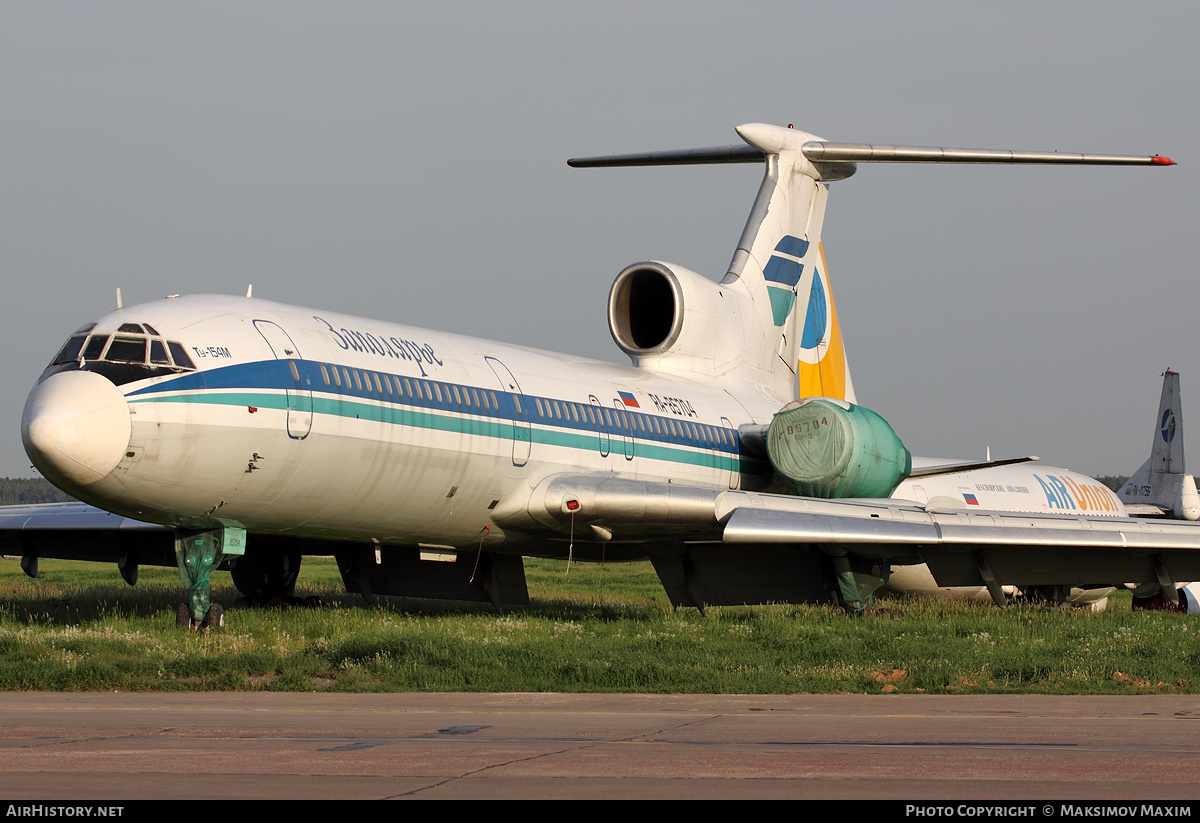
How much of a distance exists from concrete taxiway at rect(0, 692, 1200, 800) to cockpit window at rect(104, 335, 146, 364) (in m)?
4.05

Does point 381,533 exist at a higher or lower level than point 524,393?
lower

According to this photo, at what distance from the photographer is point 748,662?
14430 millimetres

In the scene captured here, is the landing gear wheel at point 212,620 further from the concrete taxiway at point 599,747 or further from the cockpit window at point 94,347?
the concrete taxiway at point 599,747

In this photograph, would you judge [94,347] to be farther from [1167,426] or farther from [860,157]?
[1167,426]

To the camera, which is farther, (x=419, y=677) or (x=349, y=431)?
(x=349, y=431)

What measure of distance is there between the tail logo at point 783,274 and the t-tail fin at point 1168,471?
29.3m

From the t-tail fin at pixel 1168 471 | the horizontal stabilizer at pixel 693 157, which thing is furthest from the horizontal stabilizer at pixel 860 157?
the t-tail fin at pixel 1168 471

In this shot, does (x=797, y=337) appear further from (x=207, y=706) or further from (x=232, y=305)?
(x=207, y=706)

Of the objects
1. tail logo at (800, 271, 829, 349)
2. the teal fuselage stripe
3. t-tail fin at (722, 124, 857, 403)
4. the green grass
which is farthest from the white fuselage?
tail logo at (800, 271, 829, 349)

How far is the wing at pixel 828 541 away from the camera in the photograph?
62.5ft

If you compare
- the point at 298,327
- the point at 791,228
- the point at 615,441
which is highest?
the point at 791,228

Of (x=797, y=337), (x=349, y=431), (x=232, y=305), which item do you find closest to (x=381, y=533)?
(x=349, y=431)

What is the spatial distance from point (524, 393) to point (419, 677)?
6.81 metres

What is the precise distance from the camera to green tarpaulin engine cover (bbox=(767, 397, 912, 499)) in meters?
22.5
